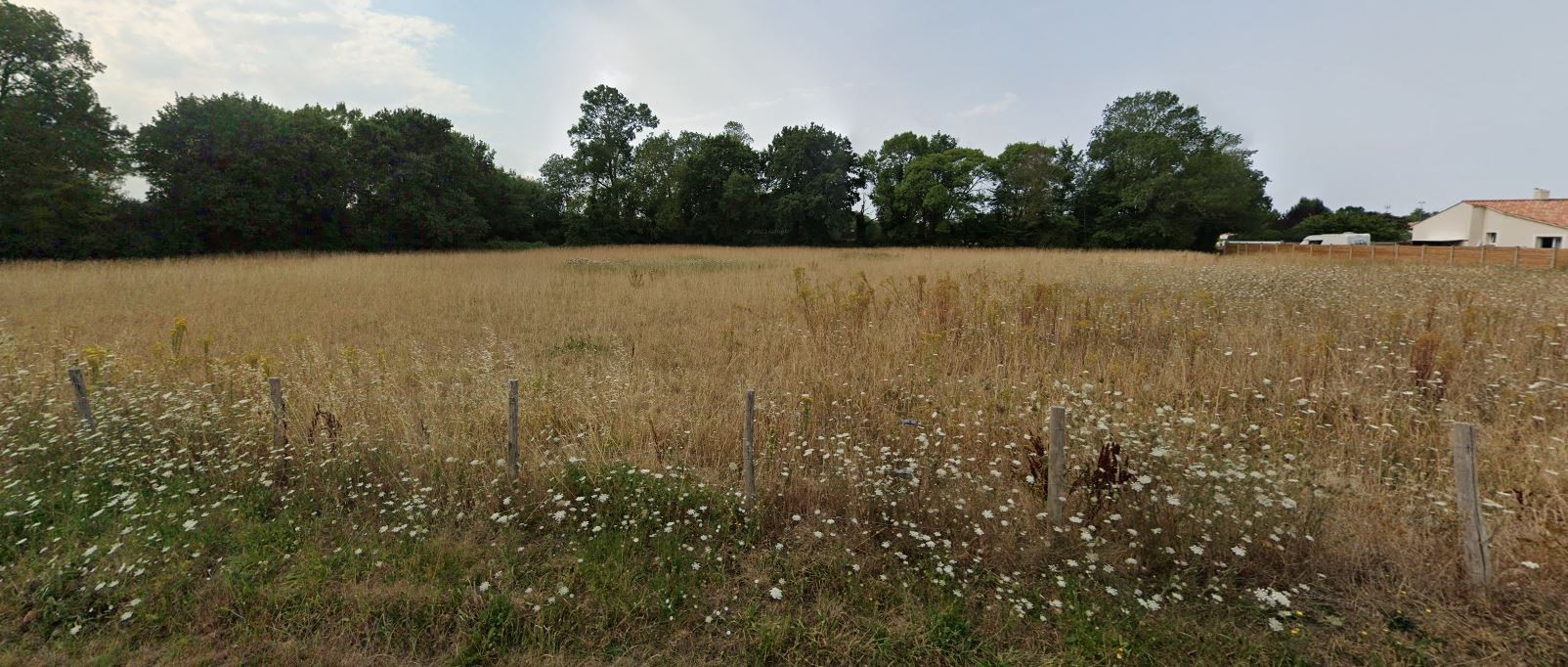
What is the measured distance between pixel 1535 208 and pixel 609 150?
58.7 metres

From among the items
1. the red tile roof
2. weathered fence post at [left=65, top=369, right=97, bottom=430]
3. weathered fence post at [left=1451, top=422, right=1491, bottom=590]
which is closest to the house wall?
the red tile roof

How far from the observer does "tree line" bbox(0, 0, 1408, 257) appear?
67.5ft

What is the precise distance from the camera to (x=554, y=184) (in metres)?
43.7

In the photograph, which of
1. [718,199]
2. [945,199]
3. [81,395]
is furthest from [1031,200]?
[81,395]

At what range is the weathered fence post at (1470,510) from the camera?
2252mm

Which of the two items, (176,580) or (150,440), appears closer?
(176,580)

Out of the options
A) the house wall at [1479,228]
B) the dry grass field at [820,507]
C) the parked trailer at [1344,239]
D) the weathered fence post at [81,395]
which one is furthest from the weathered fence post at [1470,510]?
the parked trailer at [1344,239]

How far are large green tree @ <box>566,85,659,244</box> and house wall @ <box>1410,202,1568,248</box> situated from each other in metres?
52.0

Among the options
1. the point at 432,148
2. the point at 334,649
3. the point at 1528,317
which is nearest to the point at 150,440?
the point at 334,649

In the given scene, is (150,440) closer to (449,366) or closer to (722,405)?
(449,366)

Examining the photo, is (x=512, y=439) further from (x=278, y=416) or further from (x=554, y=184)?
(x=554, y=184)

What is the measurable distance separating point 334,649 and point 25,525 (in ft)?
7.75

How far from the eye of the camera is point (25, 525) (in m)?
2.92

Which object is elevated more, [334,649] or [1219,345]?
[1219,345]
